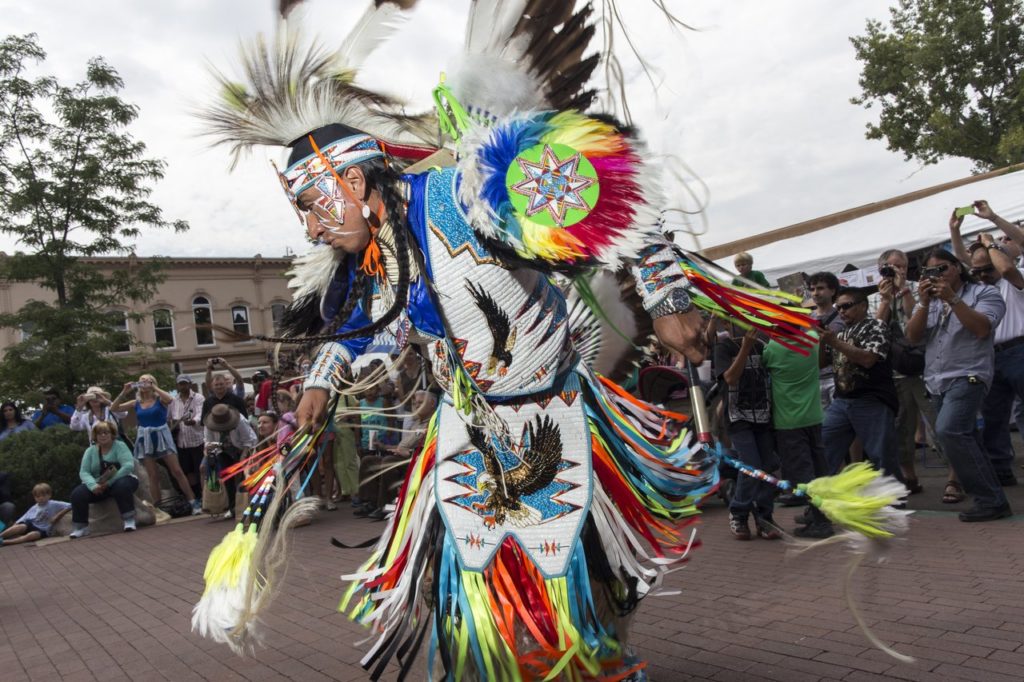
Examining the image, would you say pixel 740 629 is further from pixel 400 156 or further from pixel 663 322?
pixel 400 156

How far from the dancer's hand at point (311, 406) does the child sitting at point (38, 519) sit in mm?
8982

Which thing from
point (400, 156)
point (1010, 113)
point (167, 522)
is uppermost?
point (1010, 113)

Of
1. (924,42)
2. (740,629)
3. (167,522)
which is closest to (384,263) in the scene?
(740,629)

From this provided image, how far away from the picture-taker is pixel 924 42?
1770cm

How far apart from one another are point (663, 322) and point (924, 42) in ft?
62.4

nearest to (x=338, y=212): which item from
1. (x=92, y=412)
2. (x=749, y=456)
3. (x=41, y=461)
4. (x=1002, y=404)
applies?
(x=749, y=456)

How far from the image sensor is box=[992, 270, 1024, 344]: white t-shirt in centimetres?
566

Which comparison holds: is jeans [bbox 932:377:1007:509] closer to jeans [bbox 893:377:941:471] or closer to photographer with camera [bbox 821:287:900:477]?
photographer with camera [bbox 821:287:900:477]

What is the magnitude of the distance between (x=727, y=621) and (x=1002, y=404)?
11.5ft

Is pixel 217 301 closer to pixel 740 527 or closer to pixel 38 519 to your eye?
pixel 38 519

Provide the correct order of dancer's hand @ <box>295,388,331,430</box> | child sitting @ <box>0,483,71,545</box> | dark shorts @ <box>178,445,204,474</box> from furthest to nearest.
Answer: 1. dark shorts @ <box>178,445,204,474</box>
2. child sitting @ <box>0,483,71,545</box>
3. dancer's hand @ <box>295,388,331,430</box>

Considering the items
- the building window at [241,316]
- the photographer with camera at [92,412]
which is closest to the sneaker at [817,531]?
the photographer with camera at [92,412]

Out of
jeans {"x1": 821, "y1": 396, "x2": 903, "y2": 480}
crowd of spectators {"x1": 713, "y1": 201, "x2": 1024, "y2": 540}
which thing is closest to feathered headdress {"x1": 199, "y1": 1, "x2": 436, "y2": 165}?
crowd of spectators {"x1": 713, "y1": 201, "x2": 1024, "y2": 540}

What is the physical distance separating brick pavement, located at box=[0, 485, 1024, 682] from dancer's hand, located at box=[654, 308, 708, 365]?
88cm
